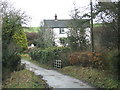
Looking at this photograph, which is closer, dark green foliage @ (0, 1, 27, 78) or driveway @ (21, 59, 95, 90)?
driveway @ (21, 59, 95, 90)

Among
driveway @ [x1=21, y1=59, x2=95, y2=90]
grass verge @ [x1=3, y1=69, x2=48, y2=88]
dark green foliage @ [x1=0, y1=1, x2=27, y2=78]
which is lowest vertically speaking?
driveway @ [x1=21, y1=59, x2=95, y2=90]

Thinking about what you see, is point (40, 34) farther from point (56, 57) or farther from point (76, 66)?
point (76, 66)

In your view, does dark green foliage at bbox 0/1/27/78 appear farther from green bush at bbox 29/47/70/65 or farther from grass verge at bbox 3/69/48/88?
green bush at bbox 29/47/70/65

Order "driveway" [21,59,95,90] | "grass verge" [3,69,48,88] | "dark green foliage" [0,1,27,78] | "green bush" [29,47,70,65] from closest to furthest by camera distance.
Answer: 1. "grass verge" [3,69,48,88]
2. "driveway" [21,59,95,90]
3. "dark green foliage" [0,1,27,78]
4. "green bush" [29,47,70,65]

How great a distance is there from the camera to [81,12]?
17344 millimetres

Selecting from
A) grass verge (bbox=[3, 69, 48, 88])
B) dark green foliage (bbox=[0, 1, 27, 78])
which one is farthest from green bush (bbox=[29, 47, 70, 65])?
grass verge (bbox=[3, 69, 48, 88])

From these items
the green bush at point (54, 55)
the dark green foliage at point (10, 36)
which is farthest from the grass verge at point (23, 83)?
the green bush at point (54, 55)

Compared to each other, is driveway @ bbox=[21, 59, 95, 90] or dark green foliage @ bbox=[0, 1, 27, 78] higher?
dark green foliage @ bbox=[0, 1, 27, 78]

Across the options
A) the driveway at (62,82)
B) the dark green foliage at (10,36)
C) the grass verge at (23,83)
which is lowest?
the driveway at (62,82)

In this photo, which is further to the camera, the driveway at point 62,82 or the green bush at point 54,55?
the green bush at point 54,55

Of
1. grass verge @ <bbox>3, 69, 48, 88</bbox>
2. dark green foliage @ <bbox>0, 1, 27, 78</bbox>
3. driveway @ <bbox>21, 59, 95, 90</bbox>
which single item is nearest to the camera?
grass verge @ <bbox>3, 69, 48, 88</bbox>

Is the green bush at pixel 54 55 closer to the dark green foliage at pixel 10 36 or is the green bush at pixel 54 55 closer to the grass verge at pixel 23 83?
the dark green foliage at pixel 10 36

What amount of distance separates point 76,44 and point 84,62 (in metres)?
3.91

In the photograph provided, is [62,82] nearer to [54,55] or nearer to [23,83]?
[23,83]
